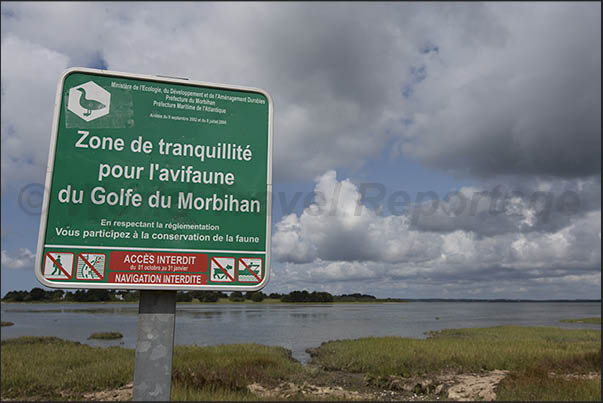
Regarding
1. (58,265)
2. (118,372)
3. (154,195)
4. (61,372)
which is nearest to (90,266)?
(58,265)

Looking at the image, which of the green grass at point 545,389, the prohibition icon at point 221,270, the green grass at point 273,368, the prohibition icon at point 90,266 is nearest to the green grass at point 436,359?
the green grass at point 273,368

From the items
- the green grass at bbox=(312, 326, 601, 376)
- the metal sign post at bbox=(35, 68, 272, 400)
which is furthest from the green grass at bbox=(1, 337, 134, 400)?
the metal sign post at bbox=(35, 68, 272, 400)

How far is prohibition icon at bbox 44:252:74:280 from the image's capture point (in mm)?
2707

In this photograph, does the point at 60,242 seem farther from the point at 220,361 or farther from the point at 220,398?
the point at 220,361

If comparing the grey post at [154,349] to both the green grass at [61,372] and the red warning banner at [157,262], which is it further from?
the green grass at [61,372]

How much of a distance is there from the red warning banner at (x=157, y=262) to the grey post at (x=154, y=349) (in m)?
0.21

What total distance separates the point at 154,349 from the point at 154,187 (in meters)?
1.14

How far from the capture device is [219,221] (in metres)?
2.99

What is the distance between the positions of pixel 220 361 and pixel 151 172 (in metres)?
18.5

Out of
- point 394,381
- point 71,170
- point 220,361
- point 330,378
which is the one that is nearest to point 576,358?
point 394,381

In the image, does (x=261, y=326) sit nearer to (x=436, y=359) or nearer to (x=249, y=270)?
(x=436, y=359)

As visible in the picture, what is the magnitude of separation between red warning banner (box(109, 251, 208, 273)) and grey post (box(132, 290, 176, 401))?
0.69 ft

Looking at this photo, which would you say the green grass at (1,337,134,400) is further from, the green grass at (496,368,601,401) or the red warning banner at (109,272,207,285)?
the red warning banner at (109,272,207,285)

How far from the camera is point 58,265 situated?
2742 millimetres
